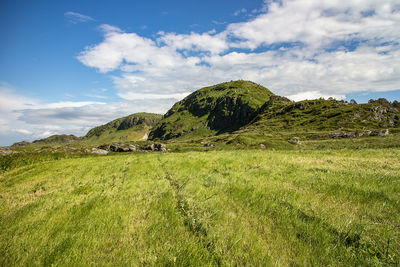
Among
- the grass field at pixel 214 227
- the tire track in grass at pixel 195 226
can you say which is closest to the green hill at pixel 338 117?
the grass field at pixel 214 227

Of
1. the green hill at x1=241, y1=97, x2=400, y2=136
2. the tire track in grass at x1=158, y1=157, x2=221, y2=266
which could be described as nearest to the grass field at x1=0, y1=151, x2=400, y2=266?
the tire track in grass at x1=158, y1=157, x2=221, y2=266

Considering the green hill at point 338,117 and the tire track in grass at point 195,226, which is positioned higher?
the green hill at point 338,117

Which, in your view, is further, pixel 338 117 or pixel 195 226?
pixel 338 117

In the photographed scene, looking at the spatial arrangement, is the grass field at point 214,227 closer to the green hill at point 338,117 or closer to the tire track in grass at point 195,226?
the tire track in grass at point 195,226

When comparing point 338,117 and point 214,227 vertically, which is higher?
point 338,117

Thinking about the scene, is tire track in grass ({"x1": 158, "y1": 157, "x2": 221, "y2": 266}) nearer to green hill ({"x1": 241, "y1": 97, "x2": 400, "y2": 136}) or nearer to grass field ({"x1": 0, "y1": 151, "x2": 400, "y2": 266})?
grass field ({"x1": 0, "y1": 151, "x2": 400, "y2": 266})

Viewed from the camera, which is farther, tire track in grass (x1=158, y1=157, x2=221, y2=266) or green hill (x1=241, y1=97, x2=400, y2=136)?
green hill (x1=241, y1=97, x2=400, y2=136)

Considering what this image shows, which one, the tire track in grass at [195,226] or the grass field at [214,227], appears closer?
the grass field at [214,227]

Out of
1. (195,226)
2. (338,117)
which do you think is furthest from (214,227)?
(338,117)

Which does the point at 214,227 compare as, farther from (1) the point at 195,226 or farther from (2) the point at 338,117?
(2) the point at 338,117

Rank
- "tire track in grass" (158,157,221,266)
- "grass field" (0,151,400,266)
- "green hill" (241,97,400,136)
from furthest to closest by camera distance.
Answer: "green hill" (241,97,400,136) < "tire track in grass" (158,157,221,266) < "grass field" (0,151,400,266)

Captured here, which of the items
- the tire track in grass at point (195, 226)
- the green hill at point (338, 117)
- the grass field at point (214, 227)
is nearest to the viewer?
the grass field at point (214, 227)

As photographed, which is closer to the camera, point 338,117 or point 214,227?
point 214,227

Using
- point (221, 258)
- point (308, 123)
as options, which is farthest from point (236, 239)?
point (308, 123)
